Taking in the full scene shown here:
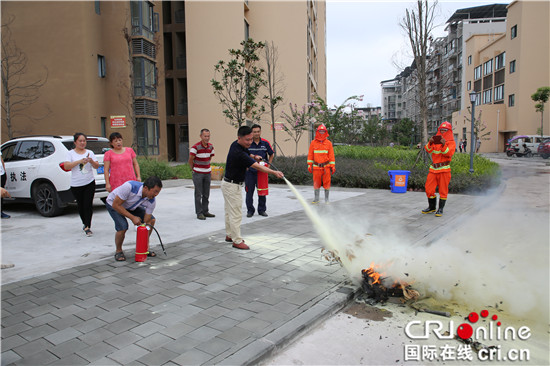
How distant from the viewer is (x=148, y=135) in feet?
92.8

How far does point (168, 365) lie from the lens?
8.96 ft

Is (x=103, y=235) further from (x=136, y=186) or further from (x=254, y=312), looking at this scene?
(x=254, y=312)

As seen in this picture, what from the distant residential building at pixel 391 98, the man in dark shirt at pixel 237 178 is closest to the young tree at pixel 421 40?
the man in dark shirt at pixel 237 178

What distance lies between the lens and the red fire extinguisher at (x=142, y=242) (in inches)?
199

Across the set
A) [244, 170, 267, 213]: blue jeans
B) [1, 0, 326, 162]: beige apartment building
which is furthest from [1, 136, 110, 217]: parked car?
[1, 0, 326, 162]: beige apartment building

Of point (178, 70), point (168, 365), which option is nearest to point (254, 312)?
point (168, 365)

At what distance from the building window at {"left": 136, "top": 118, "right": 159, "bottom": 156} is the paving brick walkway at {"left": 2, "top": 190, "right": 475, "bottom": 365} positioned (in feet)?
76.6

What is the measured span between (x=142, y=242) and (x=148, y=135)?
24.7m

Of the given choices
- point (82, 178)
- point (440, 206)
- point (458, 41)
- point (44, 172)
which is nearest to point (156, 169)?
point (44, 172)

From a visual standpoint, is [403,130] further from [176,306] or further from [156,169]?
[176,306]

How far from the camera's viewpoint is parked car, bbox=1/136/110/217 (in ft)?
27.1

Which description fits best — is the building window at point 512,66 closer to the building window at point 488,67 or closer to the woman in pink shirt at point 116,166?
the building window at point 488,67

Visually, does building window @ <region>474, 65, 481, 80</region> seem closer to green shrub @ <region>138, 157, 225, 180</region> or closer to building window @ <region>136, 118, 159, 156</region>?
building window @ <region>136, 118, 159, 156</region>

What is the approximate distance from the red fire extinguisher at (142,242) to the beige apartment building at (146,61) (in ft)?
61.0
